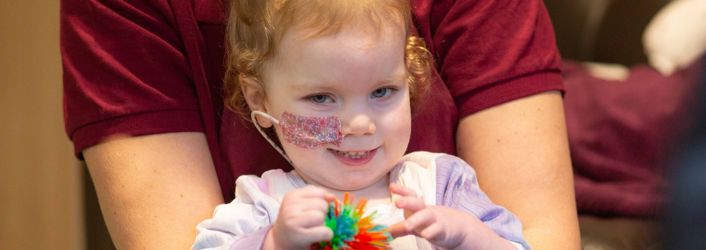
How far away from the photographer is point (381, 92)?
3.32ft

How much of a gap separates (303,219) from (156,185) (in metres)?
0.34

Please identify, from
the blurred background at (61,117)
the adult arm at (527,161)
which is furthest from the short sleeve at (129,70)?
the blurred background at (61,117)

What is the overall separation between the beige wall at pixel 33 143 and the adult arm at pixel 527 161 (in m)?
1.22

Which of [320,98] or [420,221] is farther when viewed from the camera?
[320,98]

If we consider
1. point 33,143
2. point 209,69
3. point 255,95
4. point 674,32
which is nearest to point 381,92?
point 255,95

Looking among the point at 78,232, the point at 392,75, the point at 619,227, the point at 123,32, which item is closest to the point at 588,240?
the point at 619,227

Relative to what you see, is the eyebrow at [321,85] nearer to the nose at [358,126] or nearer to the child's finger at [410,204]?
the nose at [358,126]

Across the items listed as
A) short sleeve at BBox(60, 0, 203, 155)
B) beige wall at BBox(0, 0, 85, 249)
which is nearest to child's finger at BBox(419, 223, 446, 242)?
short sleeve at BBox(60, 0, 203, 155)

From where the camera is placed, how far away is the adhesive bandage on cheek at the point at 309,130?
99 cm

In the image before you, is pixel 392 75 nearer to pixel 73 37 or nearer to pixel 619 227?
pixel 73 37

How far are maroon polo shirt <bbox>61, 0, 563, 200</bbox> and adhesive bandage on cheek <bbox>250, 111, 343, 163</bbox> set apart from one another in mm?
149

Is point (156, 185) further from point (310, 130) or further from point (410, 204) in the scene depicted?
point (410, 204)

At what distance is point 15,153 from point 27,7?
1.08ft

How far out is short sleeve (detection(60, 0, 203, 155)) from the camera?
1.13m
